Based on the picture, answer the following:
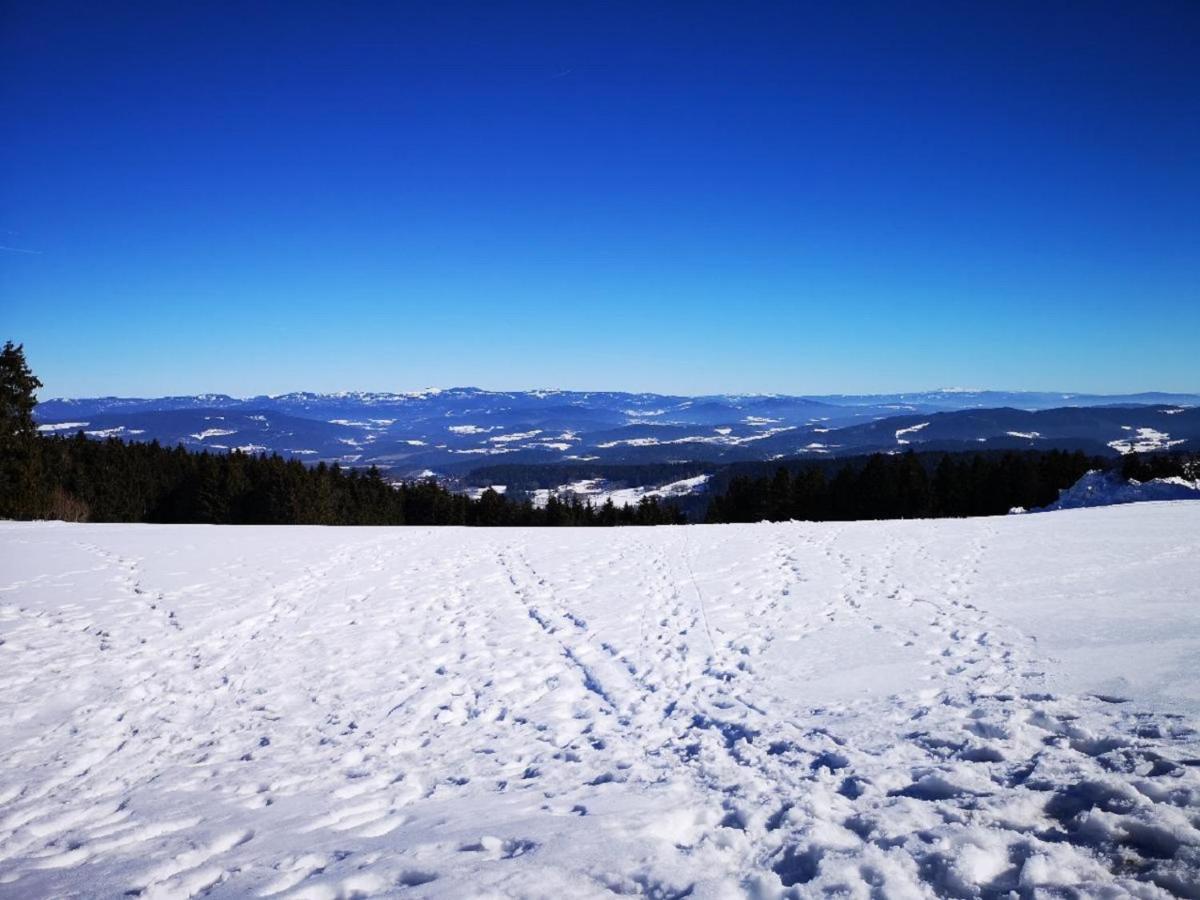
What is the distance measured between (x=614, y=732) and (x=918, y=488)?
54646mm

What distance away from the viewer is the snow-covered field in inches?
152

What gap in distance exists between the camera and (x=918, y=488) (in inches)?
2064

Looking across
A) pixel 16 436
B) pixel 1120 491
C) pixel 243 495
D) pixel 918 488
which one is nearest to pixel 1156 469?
pixel 1120 491

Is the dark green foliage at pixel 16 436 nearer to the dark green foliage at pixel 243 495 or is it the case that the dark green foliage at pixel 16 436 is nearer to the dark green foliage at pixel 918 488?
the dark green foliage at pixel 243 495

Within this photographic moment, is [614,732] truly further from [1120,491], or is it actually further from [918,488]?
[918,488]

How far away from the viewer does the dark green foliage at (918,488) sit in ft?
168

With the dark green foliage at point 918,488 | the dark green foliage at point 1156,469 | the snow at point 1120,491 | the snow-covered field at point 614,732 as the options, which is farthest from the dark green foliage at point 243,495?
the snow-covered field at point 614,732

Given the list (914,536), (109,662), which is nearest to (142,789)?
(109,662)

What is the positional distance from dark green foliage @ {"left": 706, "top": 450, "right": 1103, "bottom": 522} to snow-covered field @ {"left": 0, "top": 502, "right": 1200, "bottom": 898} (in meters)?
42.5

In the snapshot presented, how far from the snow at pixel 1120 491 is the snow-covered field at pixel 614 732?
19.2m

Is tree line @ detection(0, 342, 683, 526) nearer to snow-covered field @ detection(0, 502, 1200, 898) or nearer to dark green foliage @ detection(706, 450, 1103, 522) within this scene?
dark green foliage @ detection(706, 450, 1103, 522)

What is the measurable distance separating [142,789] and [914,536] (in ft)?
65.2

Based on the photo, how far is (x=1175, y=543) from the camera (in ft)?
44.8

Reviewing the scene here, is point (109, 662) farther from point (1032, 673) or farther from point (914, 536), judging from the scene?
point (914, 536)
